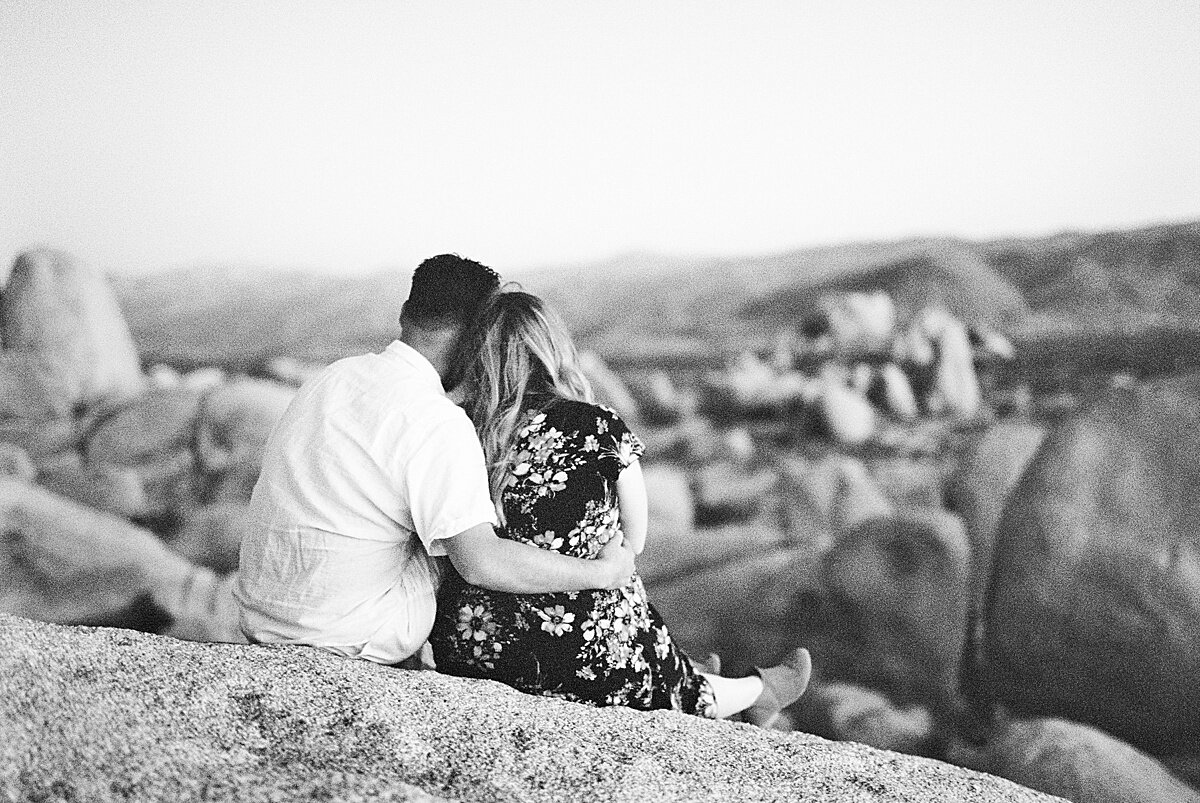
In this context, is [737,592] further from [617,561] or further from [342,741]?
[342,741]

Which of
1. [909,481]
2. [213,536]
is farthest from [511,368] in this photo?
[213,536]

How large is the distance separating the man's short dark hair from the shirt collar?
8 cm

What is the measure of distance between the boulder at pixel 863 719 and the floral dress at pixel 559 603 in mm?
1889

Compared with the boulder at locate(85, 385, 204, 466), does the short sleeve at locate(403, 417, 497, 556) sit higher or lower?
higher

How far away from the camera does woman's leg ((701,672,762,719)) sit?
2760mm

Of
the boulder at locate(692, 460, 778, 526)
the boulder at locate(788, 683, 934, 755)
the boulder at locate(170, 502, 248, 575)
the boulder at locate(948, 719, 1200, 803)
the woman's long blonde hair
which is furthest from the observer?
the boulder at locate(170, 502, 248, 575)

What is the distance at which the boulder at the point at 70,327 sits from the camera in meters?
5.30

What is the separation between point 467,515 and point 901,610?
8.16 feet

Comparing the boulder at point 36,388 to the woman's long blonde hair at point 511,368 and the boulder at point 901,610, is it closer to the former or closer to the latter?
the woman's long blonde hair at point 511,368

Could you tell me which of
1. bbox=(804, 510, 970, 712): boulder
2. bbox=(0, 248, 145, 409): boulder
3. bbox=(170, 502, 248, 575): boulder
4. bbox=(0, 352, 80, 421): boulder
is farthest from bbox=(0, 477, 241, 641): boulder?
bbox=(804, 510, 970, 712): boulder

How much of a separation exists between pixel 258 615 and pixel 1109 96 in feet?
12.0

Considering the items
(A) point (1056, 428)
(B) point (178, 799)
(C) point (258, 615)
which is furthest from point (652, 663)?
(A) point (1056, 428)

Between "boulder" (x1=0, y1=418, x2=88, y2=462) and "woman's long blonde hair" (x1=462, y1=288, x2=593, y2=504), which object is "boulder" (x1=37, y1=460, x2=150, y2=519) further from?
"woman's long blonde hair" (x1=462, y1=288, x2=593, y2=504)

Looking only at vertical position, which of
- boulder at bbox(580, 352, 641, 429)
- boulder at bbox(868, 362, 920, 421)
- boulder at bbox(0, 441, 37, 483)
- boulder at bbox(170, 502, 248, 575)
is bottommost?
boulder at bbox(170, 502, 248, 575)
